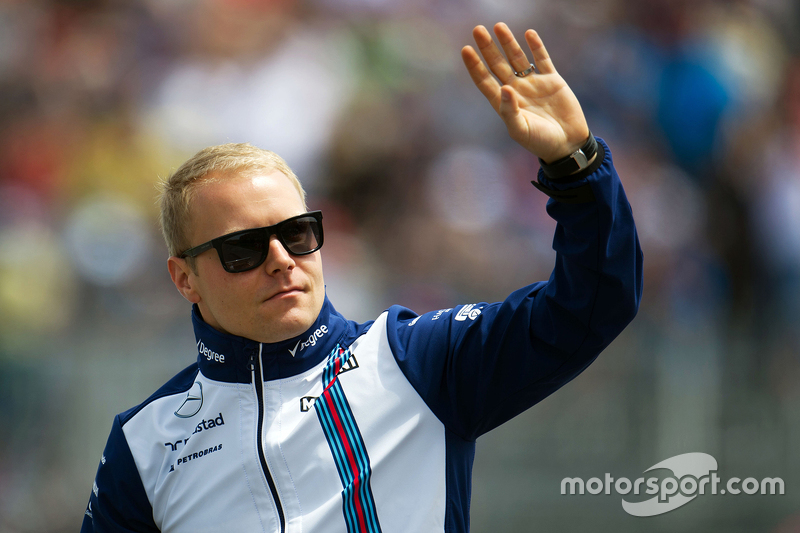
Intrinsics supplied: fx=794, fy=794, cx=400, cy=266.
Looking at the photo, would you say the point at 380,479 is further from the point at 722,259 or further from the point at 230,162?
the point at 722,259

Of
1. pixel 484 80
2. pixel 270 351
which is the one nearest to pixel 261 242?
pixel 270 351

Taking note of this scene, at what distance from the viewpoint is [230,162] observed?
7.99 feet

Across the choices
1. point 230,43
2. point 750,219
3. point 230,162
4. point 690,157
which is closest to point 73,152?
point 230,43

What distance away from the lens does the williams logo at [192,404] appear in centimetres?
243

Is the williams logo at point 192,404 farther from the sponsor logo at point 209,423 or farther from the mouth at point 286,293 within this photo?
the mouth at point 286,293

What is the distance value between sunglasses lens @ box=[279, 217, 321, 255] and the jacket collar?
0.20 meters

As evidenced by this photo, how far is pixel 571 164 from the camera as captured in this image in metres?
1.89

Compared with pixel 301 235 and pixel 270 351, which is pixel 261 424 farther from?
pixel 301 235

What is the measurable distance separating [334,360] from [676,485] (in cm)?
303

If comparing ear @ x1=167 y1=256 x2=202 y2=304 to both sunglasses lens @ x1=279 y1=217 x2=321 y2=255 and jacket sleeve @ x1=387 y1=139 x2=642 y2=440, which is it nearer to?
sunglasses lens @ x1=279 y1=217 x2=321 y2=255

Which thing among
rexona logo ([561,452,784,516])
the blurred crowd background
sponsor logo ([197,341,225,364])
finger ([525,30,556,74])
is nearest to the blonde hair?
sponsor logo ([197,341,225,364])

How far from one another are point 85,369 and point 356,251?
2.15 meters

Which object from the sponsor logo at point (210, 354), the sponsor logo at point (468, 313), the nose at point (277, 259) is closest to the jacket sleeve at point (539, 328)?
the sponsor logo at point (468, 313)

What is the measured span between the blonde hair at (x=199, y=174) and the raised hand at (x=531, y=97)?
0.79 m
